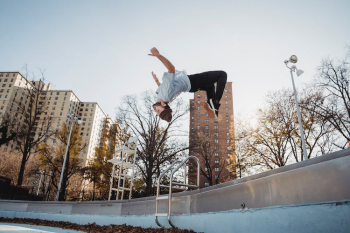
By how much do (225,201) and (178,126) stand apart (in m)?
21.3

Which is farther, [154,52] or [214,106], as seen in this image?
[214,106]

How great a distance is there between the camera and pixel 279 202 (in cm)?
238

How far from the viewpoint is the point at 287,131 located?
19.8 meters

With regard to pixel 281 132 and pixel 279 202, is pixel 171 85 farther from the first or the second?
pixel 281 132

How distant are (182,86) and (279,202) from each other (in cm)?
264

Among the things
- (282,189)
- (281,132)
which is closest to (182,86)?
(282,189)

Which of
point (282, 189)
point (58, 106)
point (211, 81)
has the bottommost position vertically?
point (282, 189)

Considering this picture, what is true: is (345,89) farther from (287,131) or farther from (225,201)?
(225,201)

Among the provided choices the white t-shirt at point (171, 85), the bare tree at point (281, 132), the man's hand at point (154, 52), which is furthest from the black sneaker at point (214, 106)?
the bare tree at point (281, 132)

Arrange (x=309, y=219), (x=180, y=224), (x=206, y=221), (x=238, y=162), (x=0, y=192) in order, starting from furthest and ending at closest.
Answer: (x=238, y=162) → (x=0, y=192) → (x=180, y=224) → (x=206, y=221) → (x=309, y=219)

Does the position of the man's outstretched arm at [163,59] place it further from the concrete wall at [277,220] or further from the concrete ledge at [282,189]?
the concrete wall at [277,220]

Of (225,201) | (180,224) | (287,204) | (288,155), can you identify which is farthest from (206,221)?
(288,155)

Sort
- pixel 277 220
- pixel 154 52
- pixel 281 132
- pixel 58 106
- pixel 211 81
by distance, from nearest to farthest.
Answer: pixel 277 220 → pixel 154 52 → pixel 211 81 → pixel 281 132 → pixel 58 106

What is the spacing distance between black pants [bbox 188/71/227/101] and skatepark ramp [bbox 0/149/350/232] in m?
1.86
